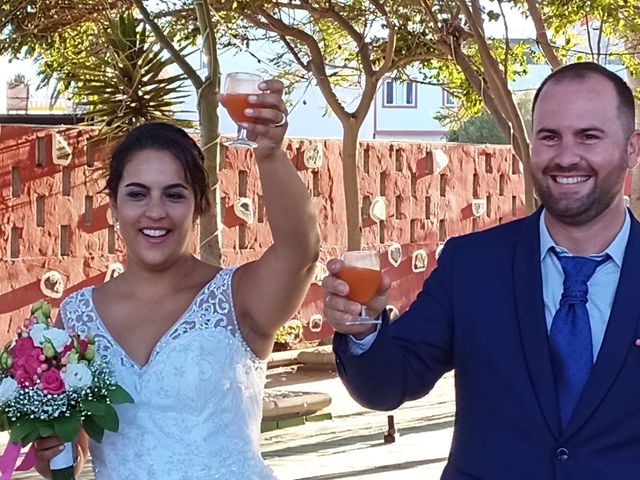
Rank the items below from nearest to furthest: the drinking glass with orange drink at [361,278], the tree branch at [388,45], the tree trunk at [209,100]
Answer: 1. the drinking glass with orange drink at [361,278]
2. the tree trunk at [209,100]
3. the tree branch at [388,45]

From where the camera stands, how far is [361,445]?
425 inches

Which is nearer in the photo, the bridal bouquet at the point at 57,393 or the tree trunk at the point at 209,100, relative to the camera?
the bridal bouquet at the point at 57,393

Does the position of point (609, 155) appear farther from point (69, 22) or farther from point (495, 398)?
point (69, 22)

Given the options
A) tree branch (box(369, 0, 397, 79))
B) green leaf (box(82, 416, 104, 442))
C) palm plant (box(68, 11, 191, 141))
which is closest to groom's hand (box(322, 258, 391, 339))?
green leaf (box(82, 416, 104, 442))

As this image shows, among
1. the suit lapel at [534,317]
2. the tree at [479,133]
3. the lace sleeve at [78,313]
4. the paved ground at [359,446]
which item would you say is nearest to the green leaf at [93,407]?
the lace sleeve at [78,313]

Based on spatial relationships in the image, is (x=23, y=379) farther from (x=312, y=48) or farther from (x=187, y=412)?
(x=312, y=48)

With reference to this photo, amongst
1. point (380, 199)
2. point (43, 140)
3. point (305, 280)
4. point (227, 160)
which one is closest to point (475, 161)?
point (380, 199)

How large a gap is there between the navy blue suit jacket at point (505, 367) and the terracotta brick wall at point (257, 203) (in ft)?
18.7

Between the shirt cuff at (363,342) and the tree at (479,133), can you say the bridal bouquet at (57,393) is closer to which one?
the shirt cuff at (363,342)

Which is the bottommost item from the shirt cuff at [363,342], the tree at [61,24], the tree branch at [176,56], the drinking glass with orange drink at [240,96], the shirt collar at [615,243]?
the shirt cuff at [363,342]

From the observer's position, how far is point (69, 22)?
11.7 m

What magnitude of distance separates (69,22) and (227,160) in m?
3.71

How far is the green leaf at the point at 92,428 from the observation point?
10.4 feet

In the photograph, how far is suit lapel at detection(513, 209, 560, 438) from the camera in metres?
2.77
